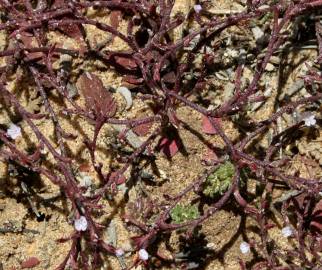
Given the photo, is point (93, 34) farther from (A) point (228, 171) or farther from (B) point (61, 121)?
(A) point (228, 171)

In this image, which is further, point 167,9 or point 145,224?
point 145,224

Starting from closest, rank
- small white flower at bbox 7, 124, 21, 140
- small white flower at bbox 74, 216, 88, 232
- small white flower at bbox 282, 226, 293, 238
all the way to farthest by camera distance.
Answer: small white flower at bbox 74, 216, 88, 232
small white flower at bbox 7, 124, 21, 140
small white flower at bbox 282, 226, 293, 238

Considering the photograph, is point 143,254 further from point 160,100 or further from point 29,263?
point 160,100

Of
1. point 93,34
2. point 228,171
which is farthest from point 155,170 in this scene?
point 93,34

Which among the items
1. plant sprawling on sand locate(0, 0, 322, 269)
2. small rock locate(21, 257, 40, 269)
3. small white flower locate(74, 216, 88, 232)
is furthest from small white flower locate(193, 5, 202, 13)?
small rock locate(21, 257, 40, 269)

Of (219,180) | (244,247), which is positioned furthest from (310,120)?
(244,247)

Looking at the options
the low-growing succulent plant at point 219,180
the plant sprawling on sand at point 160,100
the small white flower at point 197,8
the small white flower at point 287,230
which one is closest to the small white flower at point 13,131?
the plant sprawling on sand at point 160,100

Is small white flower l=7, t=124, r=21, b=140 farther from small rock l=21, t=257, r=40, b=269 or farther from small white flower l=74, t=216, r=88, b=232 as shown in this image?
small rock l=21, t=257, r=40, b=269
